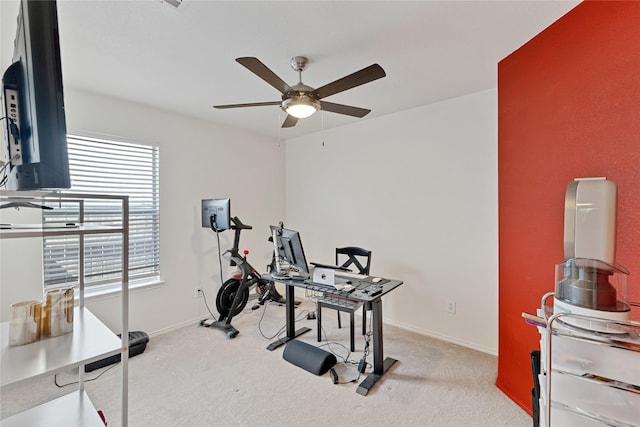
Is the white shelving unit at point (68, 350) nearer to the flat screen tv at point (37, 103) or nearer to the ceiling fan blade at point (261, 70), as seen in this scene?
the flat screen tv at point (37, 103)

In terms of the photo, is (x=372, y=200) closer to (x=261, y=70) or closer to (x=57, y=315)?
(x=261, y=70)

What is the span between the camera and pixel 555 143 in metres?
1.68

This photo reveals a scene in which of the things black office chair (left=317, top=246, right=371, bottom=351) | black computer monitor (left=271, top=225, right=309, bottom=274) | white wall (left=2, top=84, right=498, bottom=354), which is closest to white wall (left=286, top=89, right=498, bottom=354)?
white wall (left=2, top=84, right=498, bottom=354)

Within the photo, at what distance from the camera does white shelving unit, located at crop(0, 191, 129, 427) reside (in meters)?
0.78

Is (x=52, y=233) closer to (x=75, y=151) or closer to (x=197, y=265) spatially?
(x=75, y=151)

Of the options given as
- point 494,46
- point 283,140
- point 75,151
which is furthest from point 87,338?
point 283,140

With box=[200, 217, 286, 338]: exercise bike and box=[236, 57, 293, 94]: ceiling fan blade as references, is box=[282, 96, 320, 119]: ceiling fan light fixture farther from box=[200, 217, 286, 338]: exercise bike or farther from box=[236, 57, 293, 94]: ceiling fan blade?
box=[200, 217, 286, 338]: exercise bike

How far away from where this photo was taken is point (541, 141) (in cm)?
176

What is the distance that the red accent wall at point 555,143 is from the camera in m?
1.33

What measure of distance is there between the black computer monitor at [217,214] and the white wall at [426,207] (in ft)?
4.96

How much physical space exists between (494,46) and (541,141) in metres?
0.76

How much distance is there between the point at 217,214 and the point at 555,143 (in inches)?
119

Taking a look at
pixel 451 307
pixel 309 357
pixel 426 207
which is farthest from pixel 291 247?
pixel 451 307

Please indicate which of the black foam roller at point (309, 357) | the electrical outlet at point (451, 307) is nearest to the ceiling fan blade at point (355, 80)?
the black foam roller at point (309, 357)
